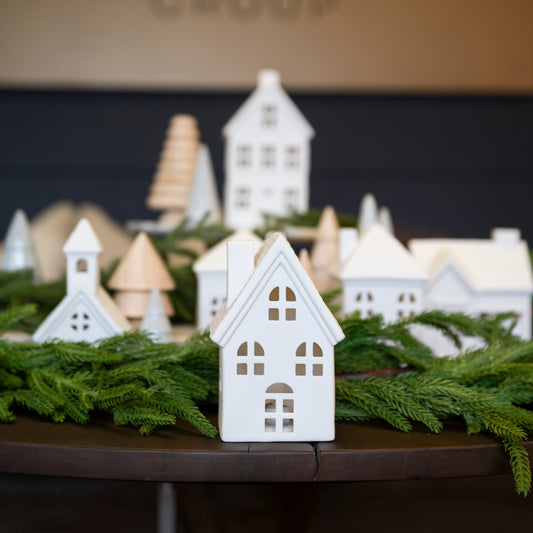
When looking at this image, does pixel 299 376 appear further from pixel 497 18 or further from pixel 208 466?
pixel 497 18

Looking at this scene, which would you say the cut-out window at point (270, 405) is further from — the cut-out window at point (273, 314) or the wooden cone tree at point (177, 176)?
the wooden cone tree at point (177, 176)

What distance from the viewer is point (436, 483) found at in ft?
2.28

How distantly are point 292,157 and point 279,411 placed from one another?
39.9 inches

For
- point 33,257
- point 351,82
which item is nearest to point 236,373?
point 33,257

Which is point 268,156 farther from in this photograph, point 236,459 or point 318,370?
point 236,459

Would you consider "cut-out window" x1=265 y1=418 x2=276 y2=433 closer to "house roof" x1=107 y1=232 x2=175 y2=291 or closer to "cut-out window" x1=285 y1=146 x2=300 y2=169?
"house roof" x1=107 y1=232 x2=175 y2=291

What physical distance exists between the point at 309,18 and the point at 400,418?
262 cm

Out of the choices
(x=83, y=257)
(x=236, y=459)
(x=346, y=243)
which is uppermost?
(x=346, y=243)

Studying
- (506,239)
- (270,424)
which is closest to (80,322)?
(270,424)

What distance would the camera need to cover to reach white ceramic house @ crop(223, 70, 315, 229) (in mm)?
1571

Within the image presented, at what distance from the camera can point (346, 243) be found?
3.73ft

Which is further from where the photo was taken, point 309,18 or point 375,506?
point 309,18

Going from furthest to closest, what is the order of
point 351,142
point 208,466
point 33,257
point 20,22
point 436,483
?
1. point 351,142
2. point 20,22
3. point 33,257
4. point 436,483
5. point 208,466

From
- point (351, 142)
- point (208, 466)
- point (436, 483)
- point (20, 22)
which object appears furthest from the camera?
point (351, 142)
